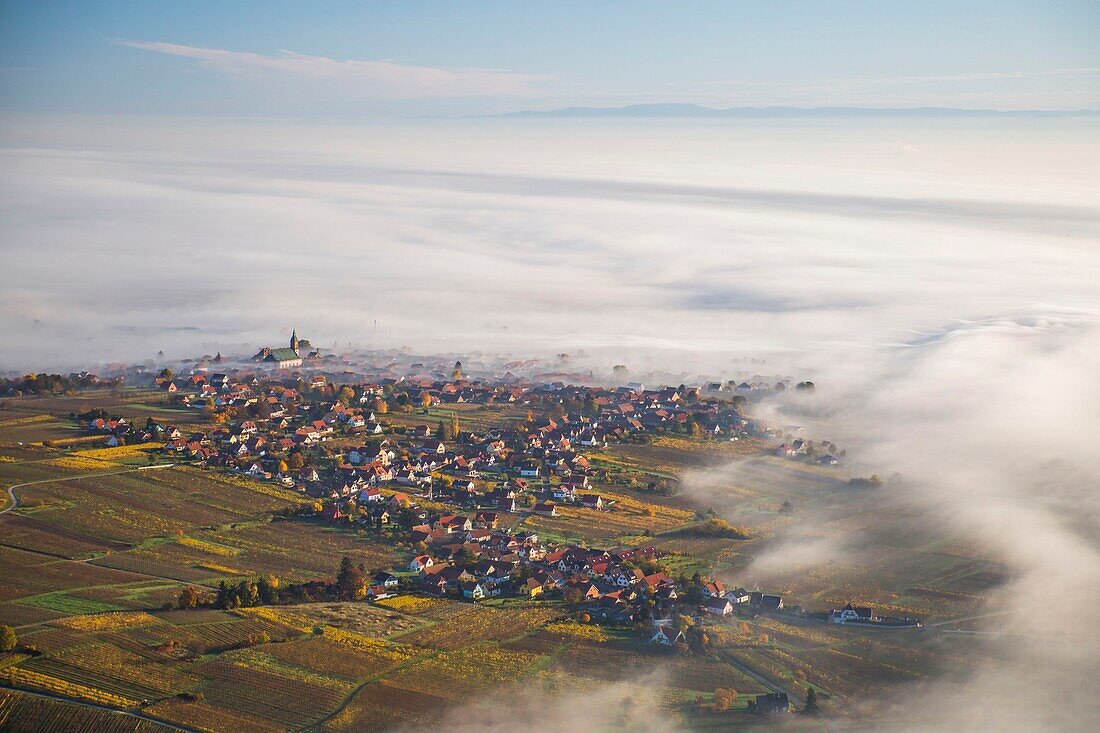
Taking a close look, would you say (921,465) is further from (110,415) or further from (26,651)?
(110,415)

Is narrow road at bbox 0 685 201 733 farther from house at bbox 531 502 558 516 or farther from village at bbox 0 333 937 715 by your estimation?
house at bbox 531 502 558 516

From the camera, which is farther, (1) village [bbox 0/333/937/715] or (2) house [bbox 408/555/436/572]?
(2) house [bbox 408/555/436/572]

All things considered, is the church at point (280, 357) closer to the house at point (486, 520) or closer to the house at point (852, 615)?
the house at point (486, 520)

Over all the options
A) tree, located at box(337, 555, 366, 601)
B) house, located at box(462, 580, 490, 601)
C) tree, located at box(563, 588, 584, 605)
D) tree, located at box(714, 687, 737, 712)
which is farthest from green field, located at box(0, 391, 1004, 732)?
tree, located at box(337, 555, 366, 601)

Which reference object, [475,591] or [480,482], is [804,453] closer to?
[480,482]

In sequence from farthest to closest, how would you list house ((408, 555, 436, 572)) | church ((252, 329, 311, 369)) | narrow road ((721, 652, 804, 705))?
church ((252, 329, 311, 369))
house ((408, 555, 436, 572))
narrow road ((721, 652, 804, 705))
